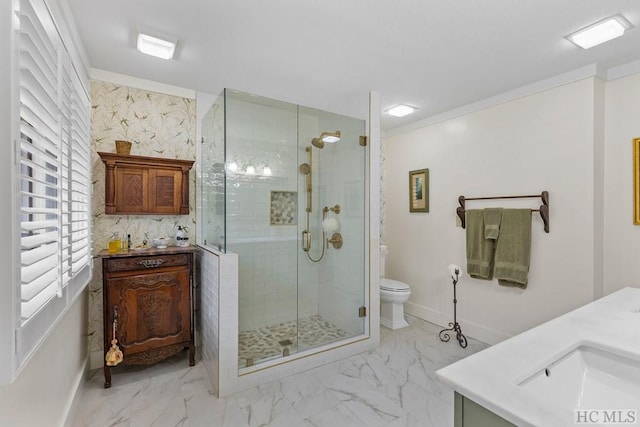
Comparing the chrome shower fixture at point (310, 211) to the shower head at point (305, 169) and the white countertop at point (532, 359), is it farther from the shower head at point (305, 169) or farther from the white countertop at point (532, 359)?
the white countertop at point (532, 359)

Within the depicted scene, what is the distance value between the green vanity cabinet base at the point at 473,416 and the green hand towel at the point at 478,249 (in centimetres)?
258

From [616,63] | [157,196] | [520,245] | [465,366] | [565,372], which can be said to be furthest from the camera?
[520,245]

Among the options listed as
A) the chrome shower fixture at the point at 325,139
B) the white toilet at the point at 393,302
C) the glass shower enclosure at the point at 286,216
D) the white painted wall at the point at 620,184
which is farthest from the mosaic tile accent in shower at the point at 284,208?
the white painted wall at the point at 620,184

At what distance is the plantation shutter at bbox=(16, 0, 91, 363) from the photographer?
0.93 metres

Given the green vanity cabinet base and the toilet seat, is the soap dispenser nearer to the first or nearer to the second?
the toilet seat

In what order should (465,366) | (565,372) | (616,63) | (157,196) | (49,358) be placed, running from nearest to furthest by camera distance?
(465,366)
(565,372)
(49,358)
(616,63)
(157,196)

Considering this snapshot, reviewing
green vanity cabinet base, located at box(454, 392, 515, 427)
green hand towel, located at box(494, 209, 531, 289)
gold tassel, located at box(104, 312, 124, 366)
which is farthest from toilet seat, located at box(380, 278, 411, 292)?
green vanity cabinet base, located at box(454, 392, 515, 427)

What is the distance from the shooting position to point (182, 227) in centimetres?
294

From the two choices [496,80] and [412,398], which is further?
[496,80]

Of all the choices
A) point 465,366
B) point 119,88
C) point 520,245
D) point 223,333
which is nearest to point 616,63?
point 520,245

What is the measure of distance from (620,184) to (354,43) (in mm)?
2407

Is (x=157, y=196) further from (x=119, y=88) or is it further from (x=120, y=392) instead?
(x=120, y=392)

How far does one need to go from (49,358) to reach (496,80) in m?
3.73

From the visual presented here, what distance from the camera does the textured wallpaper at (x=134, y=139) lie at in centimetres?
260
